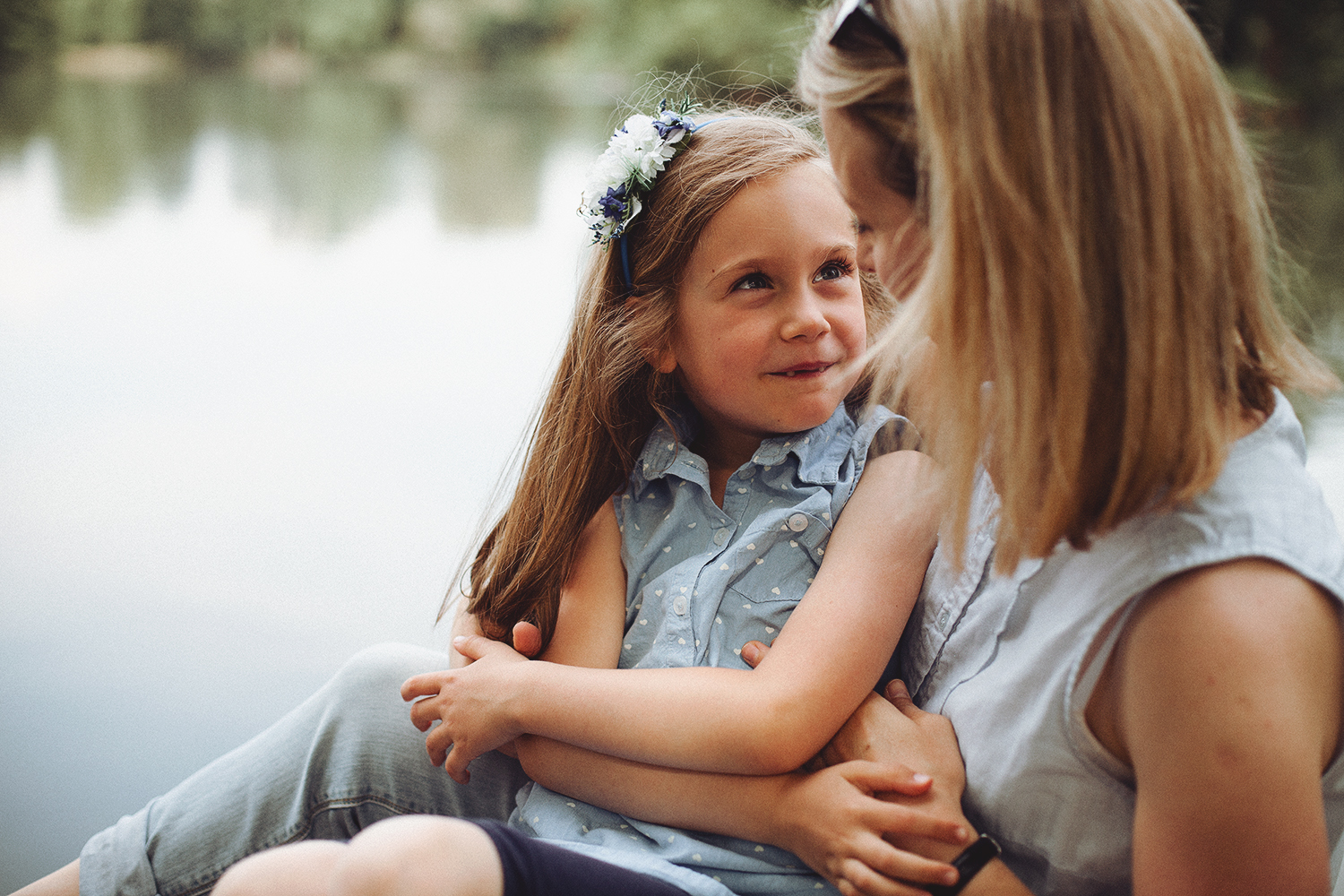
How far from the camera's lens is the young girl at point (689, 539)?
2.65 ft

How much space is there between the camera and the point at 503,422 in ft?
8.34

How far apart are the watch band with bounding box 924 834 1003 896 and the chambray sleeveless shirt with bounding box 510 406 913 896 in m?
0.11

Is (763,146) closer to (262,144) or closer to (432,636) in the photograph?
(432,636)

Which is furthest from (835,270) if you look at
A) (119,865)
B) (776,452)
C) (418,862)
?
(119,865)

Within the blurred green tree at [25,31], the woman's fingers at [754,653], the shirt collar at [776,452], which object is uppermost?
the blurred green tree at [25,31]

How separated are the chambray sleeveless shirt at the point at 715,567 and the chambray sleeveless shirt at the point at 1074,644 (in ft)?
0.52

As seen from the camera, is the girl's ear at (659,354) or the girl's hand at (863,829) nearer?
the girl's hand at (863,829)

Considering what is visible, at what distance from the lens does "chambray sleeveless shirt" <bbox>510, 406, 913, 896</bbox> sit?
0.83m

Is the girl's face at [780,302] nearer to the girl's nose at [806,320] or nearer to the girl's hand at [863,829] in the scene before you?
the girl's nose at [806,320]

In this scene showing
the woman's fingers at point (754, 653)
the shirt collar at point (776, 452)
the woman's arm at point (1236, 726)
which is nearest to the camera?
the woman's arm at point (1236, 726)

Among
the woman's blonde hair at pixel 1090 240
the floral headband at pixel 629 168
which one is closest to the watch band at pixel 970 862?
the woman's blonde hair at pixel 1090 240

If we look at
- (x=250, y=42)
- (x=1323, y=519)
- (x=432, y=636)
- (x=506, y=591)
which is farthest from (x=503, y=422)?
(x=250, y=42)

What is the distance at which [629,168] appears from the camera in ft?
3.55

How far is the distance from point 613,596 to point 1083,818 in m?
0.46
